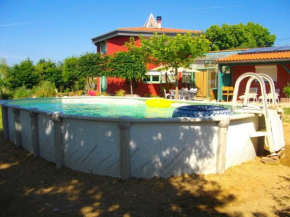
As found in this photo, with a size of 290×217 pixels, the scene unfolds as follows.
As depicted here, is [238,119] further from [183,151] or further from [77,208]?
[77,208]

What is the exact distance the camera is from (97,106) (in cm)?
1577

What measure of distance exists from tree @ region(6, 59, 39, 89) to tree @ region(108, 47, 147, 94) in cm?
1079

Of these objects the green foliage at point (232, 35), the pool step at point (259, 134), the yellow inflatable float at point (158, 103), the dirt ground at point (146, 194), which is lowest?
the dirt ground at point (146, 194)

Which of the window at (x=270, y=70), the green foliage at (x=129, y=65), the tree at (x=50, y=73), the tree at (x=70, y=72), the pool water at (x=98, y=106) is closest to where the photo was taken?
the pool water at (x=98, y=106)

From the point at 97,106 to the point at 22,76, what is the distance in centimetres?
1762

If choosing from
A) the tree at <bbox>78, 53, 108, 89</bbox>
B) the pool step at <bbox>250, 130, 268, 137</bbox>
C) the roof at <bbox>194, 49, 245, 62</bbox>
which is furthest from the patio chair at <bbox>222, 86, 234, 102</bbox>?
the pool step at <bbox>250, 130, 268, 137</bbox>

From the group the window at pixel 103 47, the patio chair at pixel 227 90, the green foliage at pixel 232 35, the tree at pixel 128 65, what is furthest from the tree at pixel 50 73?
the green foliage at pixel 232 35

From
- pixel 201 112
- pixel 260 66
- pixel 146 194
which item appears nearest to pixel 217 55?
pixel 260 66

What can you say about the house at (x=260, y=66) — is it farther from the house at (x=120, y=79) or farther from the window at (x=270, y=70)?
the house at (x=120, y=79)

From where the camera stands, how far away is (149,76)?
89.2 ft

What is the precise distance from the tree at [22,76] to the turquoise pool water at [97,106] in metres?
15.8

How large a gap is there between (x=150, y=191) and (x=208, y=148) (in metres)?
1.38

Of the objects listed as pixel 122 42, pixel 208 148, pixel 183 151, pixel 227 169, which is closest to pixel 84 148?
pixel 183 151

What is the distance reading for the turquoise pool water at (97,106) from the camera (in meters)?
13.3
